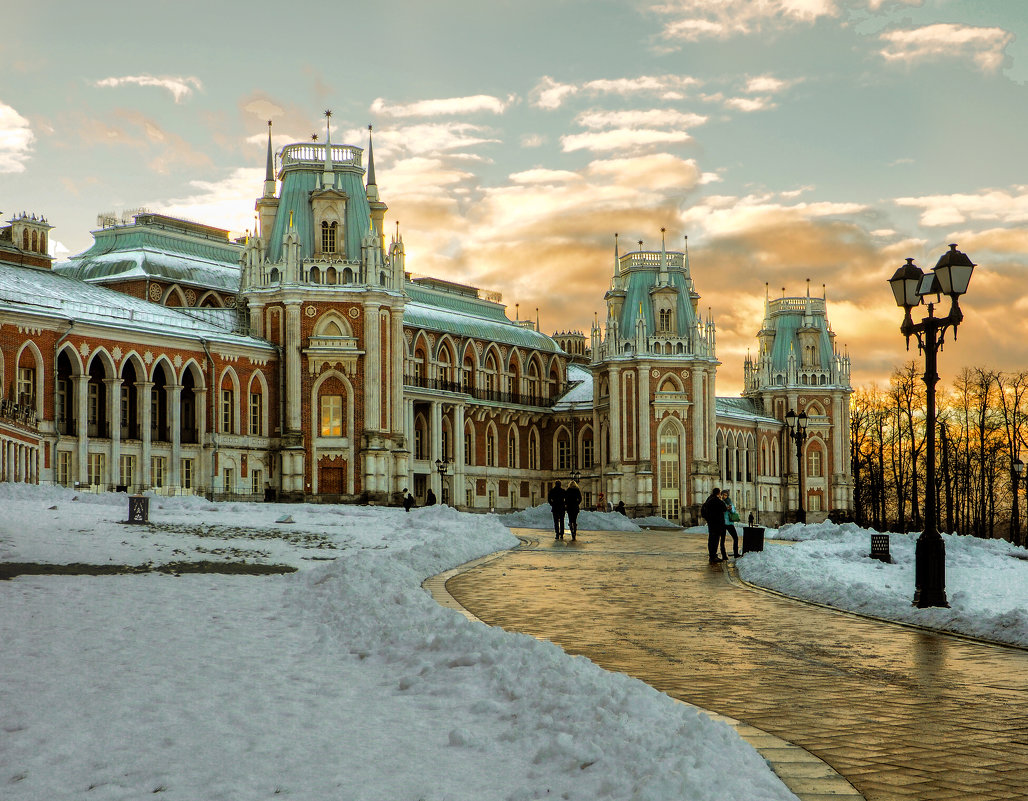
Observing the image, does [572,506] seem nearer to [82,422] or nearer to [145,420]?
[82,422]

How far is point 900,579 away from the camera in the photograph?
969 inches


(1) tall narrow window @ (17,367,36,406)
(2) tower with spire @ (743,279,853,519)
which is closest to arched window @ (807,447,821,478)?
(2) tower with spire @ (743,279,853,519)

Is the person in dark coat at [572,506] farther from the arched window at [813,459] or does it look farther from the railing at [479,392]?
the arched window at [813,459]

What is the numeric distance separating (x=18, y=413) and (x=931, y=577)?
122ft

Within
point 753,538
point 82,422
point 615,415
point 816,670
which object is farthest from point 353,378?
point 816,670

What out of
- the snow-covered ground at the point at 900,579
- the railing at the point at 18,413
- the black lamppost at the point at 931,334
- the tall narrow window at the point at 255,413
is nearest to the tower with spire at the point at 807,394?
the tall narrow window at the point at 255,413

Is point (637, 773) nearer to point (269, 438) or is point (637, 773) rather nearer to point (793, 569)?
point (793, 569)

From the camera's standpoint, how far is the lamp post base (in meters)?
16.2

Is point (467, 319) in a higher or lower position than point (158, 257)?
lower

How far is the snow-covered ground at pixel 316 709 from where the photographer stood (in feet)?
20.9

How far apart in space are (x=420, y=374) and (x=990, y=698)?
72.6 m

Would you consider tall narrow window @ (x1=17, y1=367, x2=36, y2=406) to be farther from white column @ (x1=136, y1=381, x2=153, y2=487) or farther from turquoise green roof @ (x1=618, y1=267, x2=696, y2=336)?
turquoise green roof @ (x1=618, y1=267, x2=696, y2=336)

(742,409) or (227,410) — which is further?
(742,409)

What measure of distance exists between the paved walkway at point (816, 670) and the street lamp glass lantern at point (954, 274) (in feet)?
15.7
